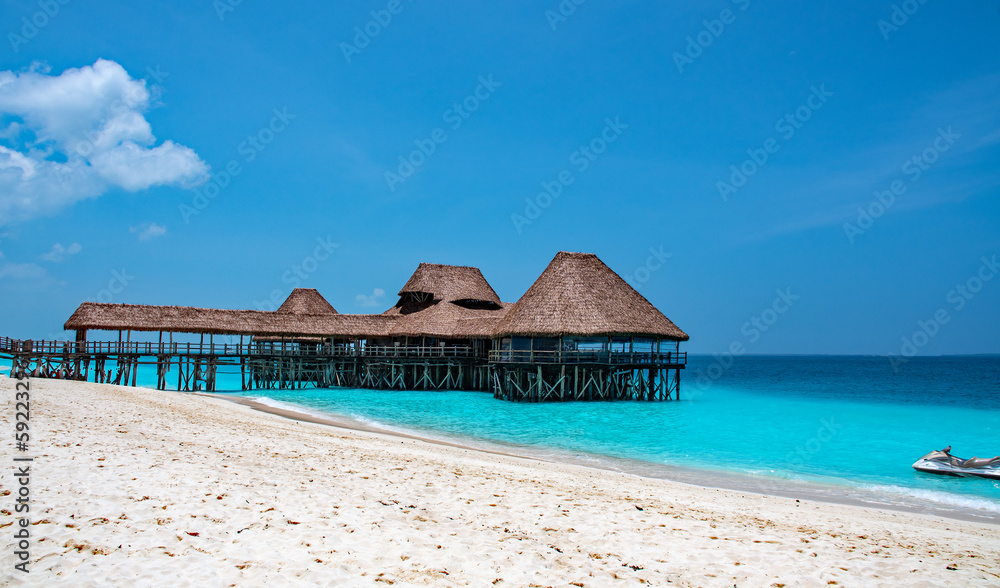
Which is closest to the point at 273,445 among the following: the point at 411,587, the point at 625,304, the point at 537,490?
Result: the point at 537,490

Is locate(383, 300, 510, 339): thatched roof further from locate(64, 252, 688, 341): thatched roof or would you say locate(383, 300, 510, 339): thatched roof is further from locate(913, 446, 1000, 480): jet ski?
locate(913, 446, 1000, 480): jet ski

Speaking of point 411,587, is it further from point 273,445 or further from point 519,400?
point 519,400

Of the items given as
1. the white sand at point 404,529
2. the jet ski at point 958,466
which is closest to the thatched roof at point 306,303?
the white sand at point 404,529

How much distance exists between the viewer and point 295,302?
42.2 m

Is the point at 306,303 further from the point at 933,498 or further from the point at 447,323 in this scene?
the point at 933,498

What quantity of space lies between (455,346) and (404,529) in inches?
1144

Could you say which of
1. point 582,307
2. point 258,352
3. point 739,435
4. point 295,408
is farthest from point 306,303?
point 739,435

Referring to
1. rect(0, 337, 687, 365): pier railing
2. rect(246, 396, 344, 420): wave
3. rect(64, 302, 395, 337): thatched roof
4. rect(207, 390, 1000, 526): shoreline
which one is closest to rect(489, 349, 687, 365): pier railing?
rect(0, 337, 687, 365): pier railing

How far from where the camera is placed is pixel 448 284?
1614 inches

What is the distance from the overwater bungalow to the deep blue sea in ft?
6.48

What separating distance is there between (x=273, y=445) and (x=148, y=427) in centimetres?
273

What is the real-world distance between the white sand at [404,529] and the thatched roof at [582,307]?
17732mm

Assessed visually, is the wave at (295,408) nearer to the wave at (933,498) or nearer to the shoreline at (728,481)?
the shoreline at (728,481)

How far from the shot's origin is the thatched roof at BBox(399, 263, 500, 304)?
1597 inches
